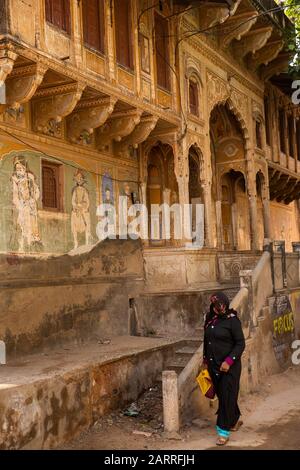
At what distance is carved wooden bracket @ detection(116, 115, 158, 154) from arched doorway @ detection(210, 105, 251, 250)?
4.96 metres

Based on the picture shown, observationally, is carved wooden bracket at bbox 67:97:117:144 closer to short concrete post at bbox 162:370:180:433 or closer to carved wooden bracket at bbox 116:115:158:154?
carved wooden bracket at bbox 116:115:158:154

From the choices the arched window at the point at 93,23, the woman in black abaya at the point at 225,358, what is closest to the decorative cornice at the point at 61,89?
the arched window at the point at 93,23

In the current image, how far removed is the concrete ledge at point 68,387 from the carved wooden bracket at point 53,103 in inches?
171

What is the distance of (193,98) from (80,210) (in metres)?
5.03


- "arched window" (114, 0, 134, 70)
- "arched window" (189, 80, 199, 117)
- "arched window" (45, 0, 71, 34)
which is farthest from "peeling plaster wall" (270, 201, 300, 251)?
"arched window" (45, 0, 71, 34)

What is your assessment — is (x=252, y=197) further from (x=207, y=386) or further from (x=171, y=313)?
(x=207, y=386)

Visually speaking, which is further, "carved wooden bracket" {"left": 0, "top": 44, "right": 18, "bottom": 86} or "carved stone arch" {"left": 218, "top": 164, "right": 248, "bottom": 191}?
"carved stone arch" {"left": 218, "top": 164, "right": 248, "bottom": 191}

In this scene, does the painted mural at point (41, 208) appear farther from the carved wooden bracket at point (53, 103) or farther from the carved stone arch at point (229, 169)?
the carved stone arch at point (229, 169)

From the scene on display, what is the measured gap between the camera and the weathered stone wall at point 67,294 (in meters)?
9.57

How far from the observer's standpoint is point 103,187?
40.8 ft

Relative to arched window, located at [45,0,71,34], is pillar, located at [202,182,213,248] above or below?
below

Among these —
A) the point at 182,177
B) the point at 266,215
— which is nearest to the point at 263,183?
the point at 266,215

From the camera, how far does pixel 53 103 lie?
10148 millimetres

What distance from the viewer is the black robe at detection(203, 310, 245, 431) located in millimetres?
7605
